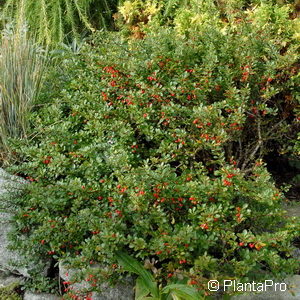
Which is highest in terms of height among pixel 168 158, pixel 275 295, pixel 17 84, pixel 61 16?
pixel 61 16

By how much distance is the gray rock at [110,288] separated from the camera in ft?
8.40

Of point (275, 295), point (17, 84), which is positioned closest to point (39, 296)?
point (275, 295)

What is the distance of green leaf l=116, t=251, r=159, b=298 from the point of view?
241 centimetres

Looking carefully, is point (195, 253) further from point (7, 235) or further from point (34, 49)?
point (34, 49)

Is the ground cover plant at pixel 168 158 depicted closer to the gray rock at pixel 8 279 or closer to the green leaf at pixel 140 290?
the green leaf at pixel 140 290

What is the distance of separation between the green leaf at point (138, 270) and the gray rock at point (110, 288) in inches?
6.3

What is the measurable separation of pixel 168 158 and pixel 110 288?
82cm

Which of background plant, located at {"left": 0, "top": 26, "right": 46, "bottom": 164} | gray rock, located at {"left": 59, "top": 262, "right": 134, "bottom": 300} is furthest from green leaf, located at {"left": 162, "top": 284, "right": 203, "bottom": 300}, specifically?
background plant, located at {"left": 0, "top": 26, "right": 46, "bottom": 164}

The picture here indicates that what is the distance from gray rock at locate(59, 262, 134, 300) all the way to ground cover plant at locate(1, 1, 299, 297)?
11cm

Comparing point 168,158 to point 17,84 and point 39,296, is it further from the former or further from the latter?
point 17,84

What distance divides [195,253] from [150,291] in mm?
315

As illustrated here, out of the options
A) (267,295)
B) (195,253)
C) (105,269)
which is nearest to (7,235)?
(105,269)

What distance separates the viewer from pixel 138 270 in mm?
2441
